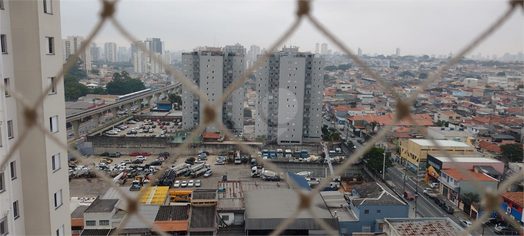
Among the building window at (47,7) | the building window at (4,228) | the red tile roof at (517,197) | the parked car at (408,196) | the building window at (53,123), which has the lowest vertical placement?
the parked car at (408,196)

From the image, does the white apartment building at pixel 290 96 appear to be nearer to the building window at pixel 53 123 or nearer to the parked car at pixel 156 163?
the parked car at pixel 156 163

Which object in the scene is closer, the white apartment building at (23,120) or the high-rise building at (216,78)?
the white apartment building at (23,120)

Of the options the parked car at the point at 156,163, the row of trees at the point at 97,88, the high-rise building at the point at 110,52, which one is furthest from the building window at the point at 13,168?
the high-rise building at the point at 110,52

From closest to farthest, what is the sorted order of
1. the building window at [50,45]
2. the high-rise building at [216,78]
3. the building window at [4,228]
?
the building window at [4,228], the building window at [50,45], the high-rise building at [216,78]

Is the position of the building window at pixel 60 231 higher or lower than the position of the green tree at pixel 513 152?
higher

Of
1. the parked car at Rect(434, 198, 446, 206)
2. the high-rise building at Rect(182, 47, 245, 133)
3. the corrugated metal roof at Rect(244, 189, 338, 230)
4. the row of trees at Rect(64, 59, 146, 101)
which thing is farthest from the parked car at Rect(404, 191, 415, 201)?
the row of trees at Rect(64, 59, 146, 101)

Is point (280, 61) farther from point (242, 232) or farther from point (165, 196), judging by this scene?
point (242, 232)

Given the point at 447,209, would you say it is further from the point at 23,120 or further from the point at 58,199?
the point at 23,120
